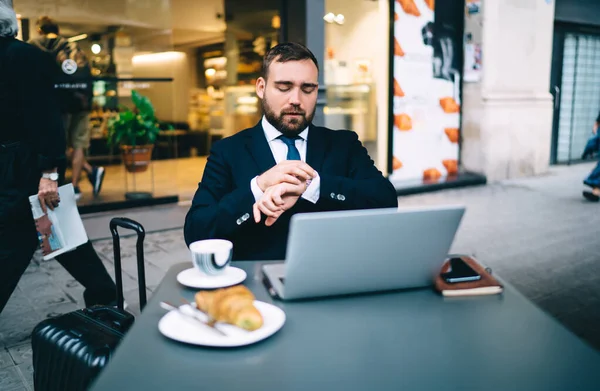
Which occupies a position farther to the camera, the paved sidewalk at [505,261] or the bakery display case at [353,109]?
the bakery display case at [353,109]

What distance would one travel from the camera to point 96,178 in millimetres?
6227

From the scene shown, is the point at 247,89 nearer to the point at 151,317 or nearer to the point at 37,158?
the point at 37,158

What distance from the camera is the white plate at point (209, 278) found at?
1.35m

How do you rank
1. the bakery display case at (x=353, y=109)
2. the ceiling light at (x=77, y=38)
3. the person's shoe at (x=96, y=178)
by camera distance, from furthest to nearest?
the bakery display case at (x=353, y=109) → the person's shoe at (x=96, y=178) → the ceiling light at (x=77, y=38)

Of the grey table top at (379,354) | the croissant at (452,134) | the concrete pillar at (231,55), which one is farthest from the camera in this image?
the concrete pillar at (231,55)

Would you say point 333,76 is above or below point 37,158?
above

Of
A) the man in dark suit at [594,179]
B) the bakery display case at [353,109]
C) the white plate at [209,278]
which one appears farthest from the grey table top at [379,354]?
the man in dark suit at [594,179]

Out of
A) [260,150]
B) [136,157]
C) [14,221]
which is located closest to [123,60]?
[136,157]

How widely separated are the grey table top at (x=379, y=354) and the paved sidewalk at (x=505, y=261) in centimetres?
174

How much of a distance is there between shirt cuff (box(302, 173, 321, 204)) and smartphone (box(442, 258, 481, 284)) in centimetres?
54

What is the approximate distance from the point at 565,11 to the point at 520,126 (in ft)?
7.81

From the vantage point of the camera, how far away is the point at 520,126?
8.20m

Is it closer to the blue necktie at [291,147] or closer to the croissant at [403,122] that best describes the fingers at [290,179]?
the blue necktie at [291,147]

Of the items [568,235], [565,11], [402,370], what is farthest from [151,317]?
[565,11]
